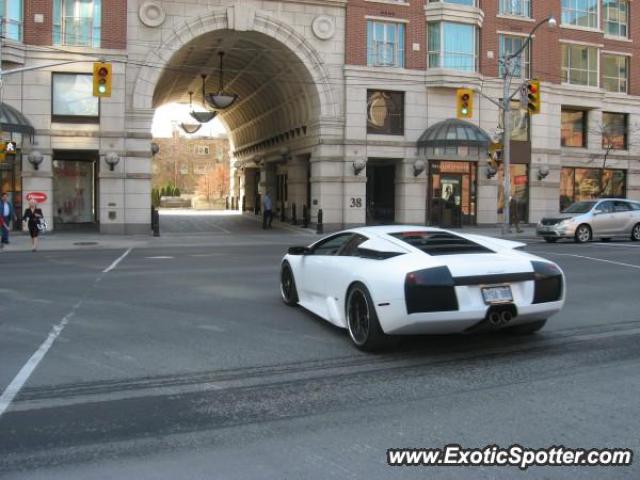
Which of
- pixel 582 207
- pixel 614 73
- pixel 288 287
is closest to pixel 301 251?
pixel 288 287

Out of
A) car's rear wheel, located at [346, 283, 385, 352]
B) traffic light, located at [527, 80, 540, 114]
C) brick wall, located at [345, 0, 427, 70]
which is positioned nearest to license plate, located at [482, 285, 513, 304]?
car's rear wheel, located at [346, 283, 385, 352]

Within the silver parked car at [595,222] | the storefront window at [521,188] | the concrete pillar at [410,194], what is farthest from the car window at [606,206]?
the storefront window at [521,188]

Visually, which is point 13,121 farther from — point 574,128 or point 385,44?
point 574,128

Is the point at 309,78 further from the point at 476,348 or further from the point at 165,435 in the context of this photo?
the point at 165,435

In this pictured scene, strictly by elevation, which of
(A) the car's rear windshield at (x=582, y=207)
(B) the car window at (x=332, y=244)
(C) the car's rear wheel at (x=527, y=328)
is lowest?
(C) the car's rear wheel at (x=527, y=328)

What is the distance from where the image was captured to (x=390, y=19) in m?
31.9

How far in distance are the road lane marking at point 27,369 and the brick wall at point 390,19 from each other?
Result: 83.9 ft

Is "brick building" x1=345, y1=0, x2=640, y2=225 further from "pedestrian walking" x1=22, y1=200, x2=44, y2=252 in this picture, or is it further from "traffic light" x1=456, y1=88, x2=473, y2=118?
"pedestrian walking" x1=22, y1=200, x2=44, y2=252

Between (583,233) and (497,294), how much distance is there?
18.8 m

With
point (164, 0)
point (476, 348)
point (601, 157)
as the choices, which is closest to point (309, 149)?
point (164, 0)

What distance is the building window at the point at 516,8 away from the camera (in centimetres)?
3419

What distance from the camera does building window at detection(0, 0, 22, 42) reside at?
86.8ft

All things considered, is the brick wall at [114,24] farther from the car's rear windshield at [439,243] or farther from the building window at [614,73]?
the building window at [614,73]

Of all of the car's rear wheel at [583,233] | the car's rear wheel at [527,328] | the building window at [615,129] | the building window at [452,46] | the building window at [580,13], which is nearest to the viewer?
the car's rear wheel at [527,328]
